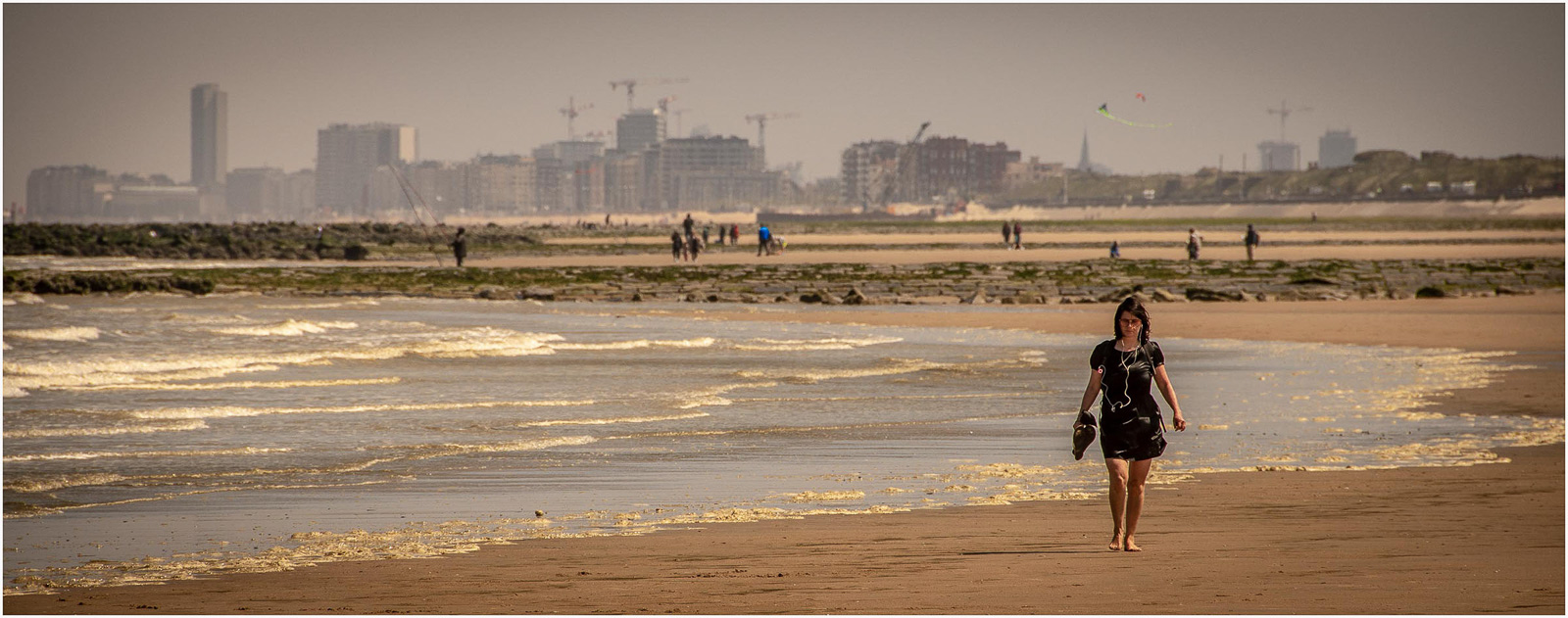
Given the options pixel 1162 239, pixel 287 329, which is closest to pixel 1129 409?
pixel 287 329

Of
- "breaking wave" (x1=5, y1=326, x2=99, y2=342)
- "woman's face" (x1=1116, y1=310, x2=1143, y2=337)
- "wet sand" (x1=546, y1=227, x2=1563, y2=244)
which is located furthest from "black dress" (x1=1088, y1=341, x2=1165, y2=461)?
"wet sand" (x1=546, y1=227, x2=1563, y2=244)

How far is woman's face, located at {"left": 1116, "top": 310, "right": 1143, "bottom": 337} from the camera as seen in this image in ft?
25.5

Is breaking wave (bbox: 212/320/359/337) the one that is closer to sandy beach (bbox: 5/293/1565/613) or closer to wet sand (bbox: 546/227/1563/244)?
sandy beach (bbox: 5/293/1565/613)

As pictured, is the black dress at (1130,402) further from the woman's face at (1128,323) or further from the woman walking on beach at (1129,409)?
the woman's face at (1128,323)

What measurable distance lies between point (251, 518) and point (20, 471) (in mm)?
3168

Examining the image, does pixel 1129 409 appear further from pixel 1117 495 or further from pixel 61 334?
pixel 61 334

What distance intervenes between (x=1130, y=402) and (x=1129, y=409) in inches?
1.7

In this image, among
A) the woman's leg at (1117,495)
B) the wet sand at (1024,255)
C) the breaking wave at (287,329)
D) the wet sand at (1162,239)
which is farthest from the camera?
the wet sand at (1162,239)

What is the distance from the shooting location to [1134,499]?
7906 millimetres

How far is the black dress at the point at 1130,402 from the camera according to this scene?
7836 mm

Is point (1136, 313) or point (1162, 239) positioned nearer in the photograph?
point (1136, 313)

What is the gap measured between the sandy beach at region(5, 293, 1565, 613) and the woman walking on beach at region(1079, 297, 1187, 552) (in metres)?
0.25

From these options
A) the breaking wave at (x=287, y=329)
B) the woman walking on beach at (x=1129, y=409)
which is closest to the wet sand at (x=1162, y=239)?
the breaking wave at (x=287, y=329)

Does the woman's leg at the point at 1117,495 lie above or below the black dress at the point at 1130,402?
below
